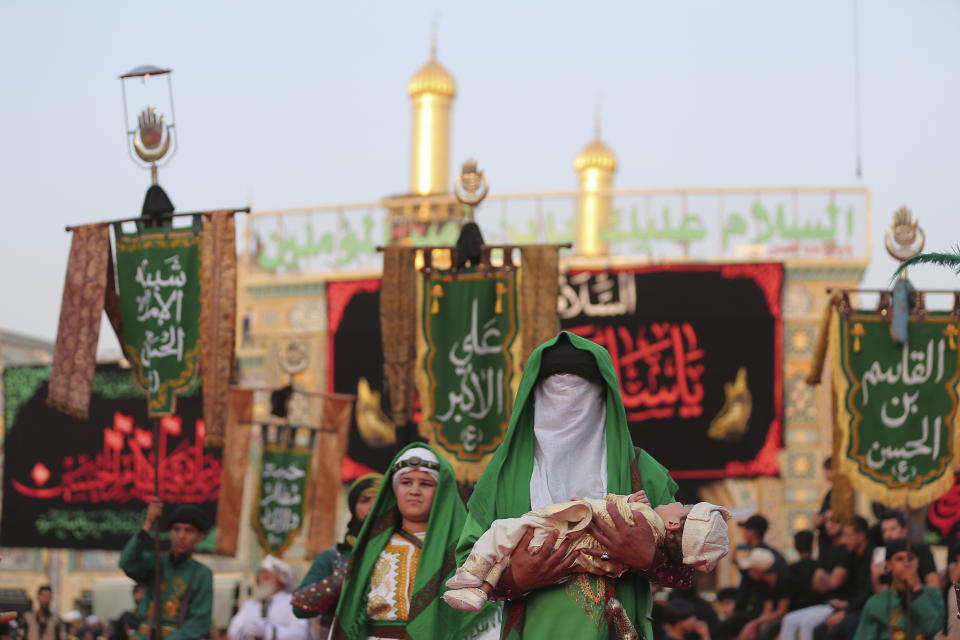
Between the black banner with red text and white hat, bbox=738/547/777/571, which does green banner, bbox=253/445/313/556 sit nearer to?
white hat, bbox=738/547/777/571

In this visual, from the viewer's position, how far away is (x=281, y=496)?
35.6ft

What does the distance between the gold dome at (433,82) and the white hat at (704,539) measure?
1914 cm

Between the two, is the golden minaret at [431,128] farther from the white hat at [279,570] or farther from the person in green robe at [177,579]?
the person in green robe at [177,579]

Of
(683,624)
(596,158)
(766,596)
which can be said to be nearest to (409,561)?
(683,624)

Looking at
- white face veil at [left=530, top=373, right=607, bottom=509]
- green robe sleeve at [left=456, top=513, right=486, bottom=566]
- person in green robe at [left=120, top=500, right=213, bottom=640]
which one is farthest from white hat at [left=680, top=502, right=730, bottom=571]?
person in green robe at [left=120, top=500, right=213, bottom=640]

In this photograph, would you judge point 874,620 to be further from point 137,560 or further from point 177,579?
point 137,560

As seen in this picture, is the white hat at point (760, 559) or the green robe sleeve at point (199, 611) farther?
the white hat at point (760, 559)

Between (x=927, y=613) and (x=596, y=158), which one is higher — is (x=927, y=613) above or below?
below

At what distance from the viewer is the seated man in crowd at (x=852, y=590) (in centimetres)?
705

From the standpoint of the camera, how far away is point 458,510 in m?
4.62

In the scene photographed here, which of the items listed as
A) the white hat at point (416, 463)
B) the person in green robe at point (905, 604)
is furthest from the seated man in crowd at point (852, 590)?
the white hat at point (416, 463)

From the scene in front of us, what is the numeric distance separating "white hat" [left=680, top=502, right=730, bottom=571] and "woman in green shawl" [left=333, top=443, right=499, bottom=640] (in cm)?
150

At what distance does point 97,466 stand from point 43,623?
536cm

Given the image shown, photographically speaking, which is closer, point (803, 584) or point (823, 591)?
point (823, 591)
